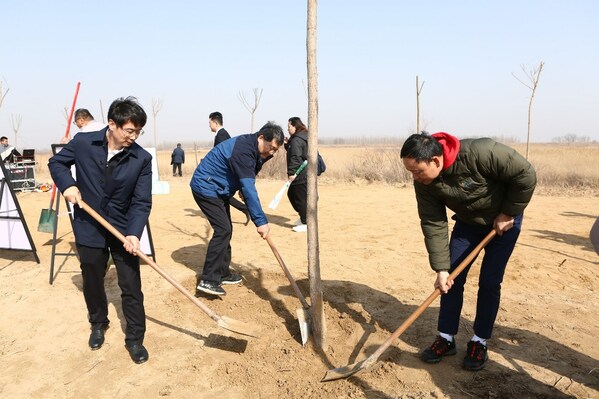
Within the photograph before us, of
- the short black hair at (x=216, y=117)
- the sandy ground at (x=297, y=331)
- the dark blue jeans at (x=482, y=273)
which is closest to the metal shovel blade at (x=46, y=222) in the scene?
the sandy ground at (x=297, y=331)

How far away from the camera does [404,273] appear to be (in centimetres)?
509

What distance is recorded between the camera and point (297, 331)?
3748 millimetres

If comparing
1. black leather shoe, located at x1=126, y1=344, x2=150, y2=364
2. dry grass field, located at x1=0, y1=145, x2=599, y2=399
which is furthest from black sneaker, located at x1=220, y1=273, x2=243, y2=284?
black leather shoe, located at x1=126, y1=344, x2=150, y2=364

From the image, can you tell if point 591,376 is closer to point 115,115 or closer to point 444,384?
point 444,384

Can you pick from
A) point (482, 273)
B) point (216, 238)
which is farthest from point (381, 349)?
point (216, 238)

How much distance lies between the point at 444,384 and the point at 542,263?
3163 millimetres

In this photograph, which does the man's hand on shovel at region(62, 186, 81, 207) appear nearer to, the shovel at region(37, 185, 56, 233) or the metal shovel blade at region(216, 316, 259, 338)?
the metal shovel blade at region(216, 316, 259, 338)

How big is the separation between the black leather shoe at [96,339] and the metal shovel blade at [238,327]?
970 millimetres

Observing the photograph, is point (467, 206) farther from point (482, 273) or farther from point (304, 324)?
point (304, 324)

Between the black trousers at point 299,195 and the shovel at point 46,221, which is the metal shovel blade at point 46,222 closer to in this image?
the shovel at point 46,221

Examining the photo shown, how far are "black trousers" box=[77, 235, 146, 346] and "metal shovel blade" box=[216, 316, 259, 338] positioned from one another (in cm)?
60

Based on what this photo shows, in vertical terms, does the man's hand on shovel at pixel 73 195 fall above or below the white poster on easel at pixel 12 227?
above

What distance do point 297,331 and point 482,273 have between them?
1545 millimetres

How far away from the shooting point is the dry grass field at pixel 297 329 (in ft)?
9.74
